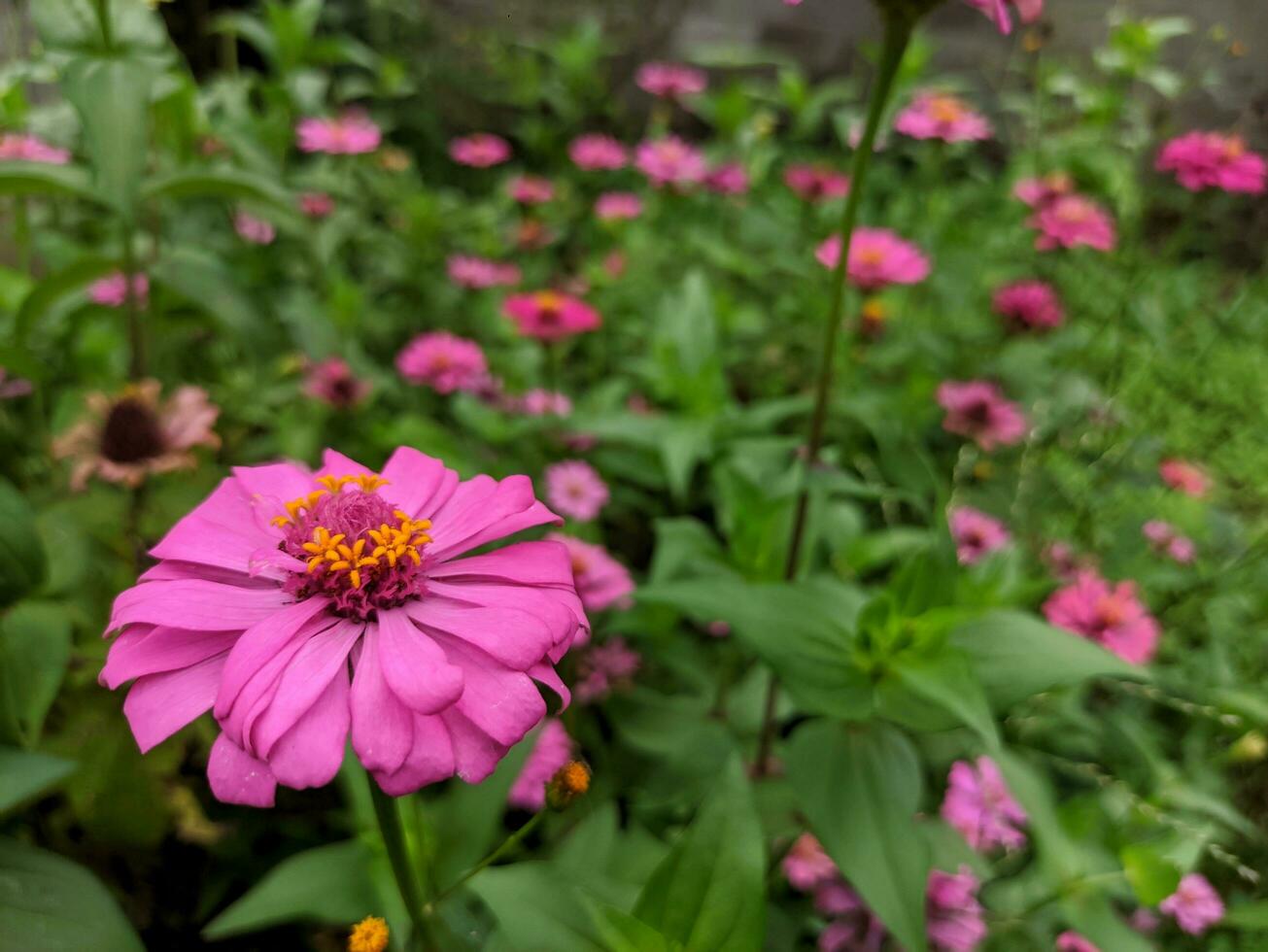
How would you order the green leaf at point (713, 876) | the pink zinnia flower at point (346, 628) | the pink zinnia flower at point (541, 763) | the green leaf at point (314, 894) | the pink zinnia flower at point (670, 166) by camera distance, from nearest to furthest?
the pink zinnia flower at point (346, 628)
the green leaf at point (713, 876)
the green leaf at point (314, 894)
the pink zinnia flower at point (541, 763)
the pink zinnia flower at point (670, 166)

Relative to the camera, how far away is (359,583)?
428mm

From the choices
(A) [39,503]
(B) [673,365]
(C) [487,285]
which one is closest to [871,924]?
(B) [673,365]

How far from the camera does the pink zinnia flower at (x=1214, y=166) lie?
3.61 ft

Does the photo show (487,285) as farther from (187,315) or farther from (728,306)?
(187,315)

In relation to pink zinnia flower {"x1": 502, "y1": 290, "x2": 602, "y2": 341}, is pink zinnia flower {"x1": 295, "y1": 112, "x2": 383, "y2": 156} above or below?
above

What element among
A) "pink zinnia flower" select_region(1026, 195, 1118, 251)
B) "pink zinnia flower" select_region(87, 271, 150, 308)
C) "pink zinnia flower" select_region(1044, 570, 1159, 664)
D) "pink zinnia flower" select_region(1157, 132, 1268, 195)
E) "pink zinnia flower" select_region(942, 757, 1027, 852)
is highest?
"pink zinnia flower" select_region(1157, 132, 1268, 195)

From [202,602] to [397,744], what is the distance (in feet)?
0.43

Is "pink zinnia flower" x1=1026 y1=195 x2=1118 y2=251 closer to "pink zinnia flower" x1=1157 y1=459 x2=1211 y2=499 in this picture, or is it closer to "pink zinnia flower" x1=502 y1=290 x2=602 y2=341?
"pink zinnia flower" x1=1157 y1=459 x2=1211 y2=499

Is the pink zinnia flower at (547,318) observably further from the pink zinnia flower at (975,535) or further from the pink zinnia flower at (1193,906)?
the pink zinnia flower at (1193,906)

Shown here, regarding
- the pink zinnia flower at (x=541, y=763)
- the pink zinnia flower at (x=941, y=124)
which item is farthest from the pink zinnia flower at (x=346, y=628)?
the pink zinnia flower at (x=941, y=124)

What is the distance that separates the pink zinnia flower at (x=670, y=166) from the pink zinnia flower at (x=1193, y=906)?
138 cm

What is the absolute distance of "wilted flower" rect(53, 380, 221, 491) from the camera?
0.80 meters

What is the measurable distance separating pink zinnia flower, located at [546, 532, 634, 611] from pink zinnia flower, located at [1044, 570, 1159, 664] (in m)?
0.51

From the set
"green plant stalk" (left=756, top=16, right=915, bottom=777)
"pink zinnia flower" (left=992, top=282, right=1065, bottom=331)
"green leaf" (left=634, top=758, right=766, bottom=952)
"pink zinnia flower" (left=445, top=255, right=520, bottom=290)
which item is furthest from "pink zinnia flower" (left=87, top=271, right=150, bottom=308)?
"pink zinnia flower" (left=992, top=282, right=1065, bottom=331)
